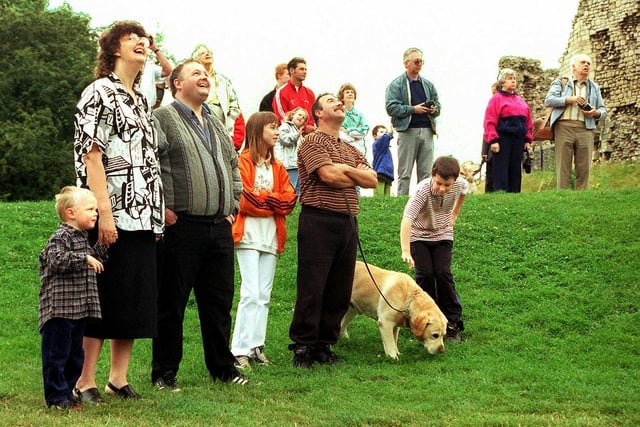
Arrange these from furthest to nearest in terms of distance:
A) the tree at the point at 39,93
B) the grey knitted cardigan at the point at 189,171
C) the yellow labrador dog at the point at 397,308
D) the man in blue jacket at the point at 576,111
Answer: the tree at the point at 39,93
the man in blue jacket at the point at 576,111
the yellow labrador dog at the point at 397,308
the grey knitted cardigan at the point at 189,171

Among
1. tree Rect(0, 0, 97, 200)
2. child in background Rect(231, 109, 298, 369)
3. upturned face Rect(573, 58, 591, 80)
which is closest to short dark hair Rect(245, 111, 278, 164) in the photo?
child in background Rect(231, 109, 298, 369)

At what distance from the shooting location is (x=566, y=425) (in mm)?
6105

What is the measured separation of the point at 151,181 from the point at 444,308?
4.15 m

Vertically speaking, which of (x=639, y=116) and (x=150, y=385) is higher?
(x=639, y=116)

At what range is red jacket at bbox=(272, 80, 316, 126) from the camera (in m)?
13.6

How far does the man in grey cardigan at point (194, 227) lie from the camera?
7.08 meters

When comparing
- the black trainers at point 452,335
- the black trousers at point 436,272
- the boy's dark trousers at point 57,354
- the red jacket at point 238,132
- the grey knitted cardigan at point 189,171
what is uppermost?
the red jacket at point 238,132

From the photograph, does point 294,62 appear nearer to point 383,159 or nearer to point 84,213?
point 383,159

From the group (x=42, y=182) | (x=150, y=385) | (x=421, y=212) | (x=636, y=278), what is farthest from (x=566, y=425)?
(x=42, y=182)

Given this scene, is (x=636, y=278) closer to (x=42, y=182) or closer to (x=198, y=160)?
(x=198, y=160)

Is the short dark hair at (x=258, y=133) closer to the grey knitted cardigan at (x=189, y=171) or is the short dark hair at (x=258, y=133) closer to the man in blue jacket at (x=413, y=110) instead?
the grey knitted cardigan at (x=189, y=171)

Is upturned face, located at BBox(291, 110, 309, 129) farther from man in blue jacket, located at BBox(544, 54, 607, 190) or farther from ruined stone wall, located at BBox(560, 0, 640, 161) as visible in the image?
ruined stone wall, located at BBox(560, 0, 640, 161)

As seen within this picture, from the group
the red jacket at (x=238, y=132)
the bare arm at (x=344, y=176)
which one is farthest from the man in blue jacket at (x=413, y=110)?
the bare arm at (x=344, y=176)

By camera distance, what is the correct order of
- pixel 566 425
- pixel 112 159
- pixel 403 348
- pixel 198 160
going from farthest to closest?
pixel 403 348, pixel 198 160, pixel 112 159, pixel 566 425
